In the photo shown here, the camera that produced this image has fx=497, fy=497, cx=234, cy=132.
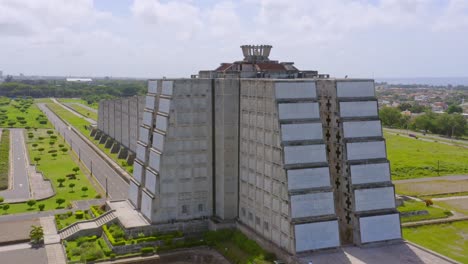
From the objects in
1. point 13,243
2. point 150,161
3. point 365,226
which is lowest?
point 13,243

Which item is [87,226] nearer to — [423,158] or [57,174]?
[57,174]

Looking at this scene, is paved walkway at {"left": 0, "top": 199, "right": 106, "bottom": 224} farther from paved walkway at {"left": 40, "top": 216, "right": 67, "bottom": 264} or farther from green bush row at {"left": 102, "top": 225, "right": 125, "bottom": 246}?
green bush row at {"left": 102, "top": 225, "right": 125, "bottom": 246}

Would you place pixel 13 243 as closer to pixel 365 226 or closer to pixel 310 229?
pixel 310 229

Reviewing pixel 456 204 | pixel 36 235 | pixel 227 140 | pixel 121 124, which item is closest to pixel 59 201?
pixel 36 235

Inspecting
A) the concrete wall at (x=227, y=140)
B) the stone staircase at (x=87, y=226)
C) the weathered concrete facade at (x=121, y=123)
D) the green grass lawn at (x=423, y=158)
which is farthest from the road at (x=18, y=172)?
the green grass lawn at (x=423, y=158)

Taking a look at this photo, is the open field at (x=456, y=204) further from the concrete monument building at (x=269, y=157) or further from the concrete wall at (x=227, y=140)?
the concrete wall at (x=227, y=140)

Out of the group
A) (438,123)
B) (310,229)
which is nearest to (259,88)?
(310,229)
